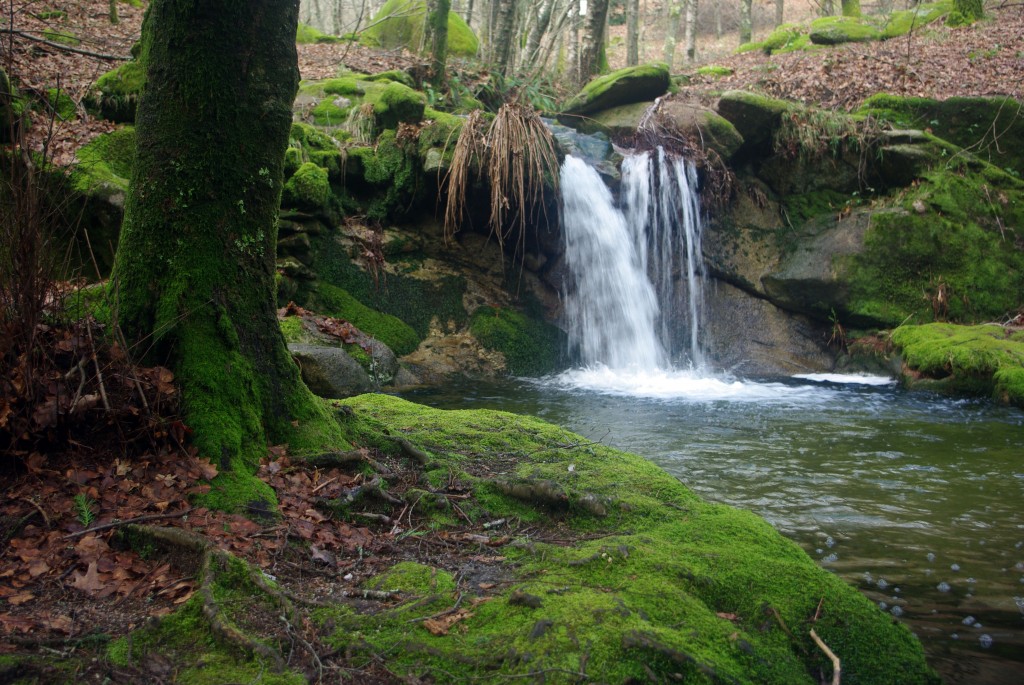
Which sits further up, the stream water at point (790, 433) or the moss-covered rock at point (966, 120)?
the moss-covered rock at point (966, 120)

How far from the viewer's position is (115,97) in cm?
959

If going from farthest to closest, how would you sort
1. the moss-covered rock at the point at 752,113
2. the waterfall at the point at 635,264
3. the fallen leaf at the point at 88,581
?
the moss-covered rock at the point at 752,113 → the waterfall at the point at 635,264 → the fallen leaf at the point at 88,581

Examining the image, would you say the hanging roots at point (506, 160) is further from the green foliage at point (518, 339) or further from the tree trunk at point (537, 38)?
the tree trunk at point (537, 38)

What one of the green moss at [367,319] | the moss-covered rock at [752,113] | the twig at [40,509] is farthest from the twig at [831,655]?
the moss-covered rock at [752,113]

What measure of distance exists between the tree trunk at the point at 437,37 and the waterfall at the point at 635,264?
3.55 metres

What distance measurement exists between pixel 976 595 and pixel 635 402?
5.56m

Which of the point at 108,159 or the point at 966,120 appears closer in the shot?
the point at 108,159

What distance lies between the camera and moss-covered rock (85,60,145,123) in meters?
9.59

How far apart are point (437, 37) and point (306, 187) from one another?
5701 mm

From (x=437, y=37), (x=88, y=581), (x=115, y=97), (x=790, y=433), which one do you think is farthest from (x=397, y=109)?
(x=88, y=581)

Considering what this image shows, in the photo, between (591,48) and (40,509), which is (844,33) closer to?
(591,48)

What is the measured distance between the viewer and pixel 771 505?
5.46 m

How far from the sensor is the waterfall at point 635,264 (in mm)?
11742

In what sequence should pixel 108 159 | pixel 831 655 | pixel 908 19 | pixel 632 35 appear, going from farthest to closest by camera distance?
1. pixel 632 35
2. pixel 908 19
3. pixel 108 159
4. pixel 831 655
